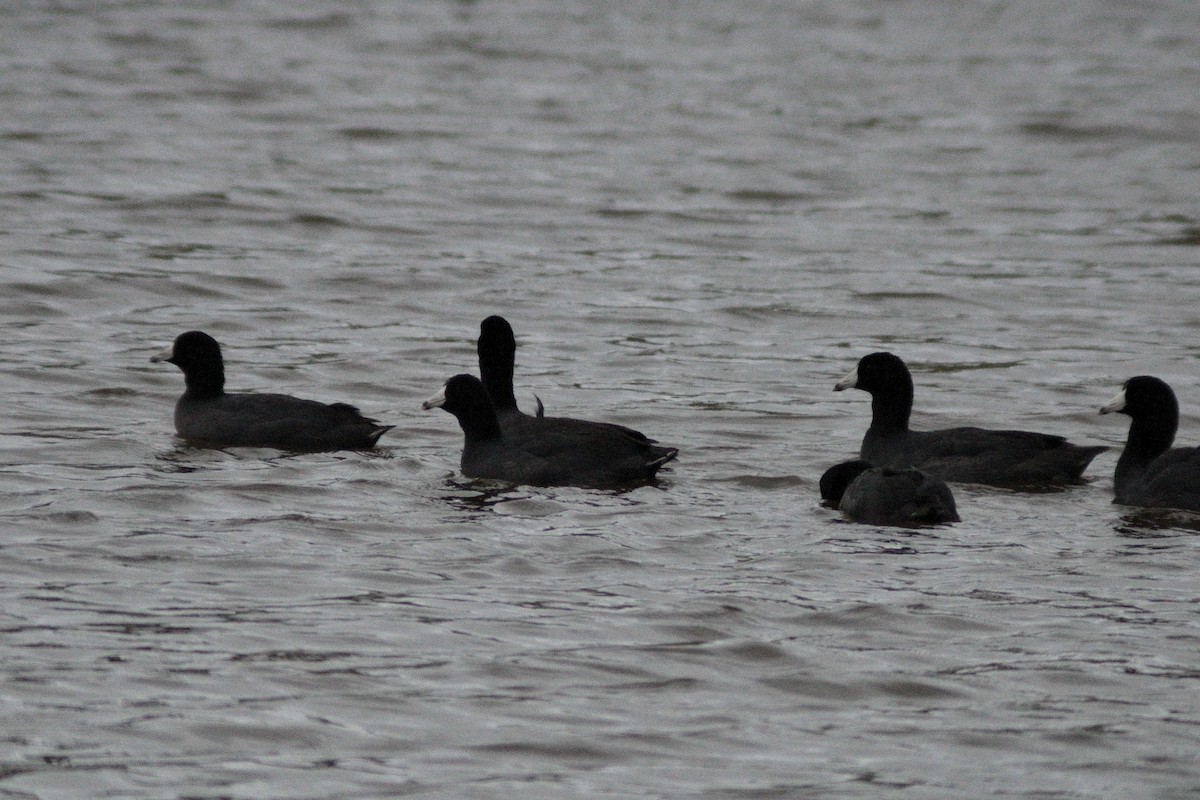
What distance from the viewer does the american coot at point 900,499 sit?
9.96 meters

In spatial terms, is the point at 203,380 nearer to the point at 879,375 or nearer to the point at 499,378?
the point at 499,378

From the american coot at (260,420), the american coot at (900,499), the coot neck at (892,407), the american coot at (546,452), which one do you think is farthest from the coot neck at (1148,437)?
the american coot at (260,420)

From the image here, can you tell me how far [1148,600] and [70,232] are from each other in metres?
12.7

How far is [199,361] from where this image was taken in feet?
39.4

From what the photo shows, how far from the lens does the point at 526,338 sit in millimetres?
15625

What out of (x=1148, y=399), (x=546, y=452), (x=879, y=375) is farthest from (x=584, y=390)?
(x=1148, y=399)

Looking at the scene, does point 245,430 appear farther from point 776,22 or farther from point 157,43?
point 776,22

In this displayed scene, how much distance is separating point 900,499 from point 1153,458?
6.46 ft

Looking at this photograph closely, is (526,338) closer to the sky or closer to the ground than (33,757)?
closer to the sky

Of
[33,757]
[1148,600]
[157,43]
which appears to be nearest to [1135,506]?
[1148,600]

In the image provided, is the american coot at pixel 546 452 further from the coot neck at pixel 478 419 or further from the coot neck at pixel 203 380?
the coot neck at pixel 203 380

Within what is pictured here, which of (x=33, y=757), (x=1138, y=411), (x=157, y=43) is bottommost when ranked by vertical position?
(x=33, y=757)

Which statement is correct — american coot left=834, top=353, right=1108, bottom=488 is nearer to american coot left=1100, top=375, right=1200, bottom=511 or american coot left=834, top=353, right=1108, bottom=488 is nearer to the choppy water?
the choppy water

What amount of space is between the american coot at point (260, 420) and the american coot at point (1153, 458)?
4283 mm
